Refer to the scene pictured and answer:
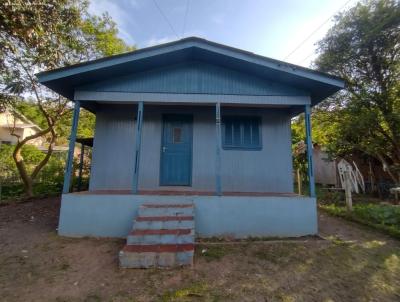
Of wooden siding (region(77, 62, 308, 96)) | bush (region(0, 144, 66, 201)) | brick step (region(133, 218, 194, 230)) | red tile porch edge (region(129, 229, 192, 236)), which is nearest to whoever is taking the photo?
red tile porch edge (region(129, 229, 192, 236))

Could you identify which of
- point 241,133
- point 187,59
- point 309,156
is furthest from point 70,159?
point 309,156

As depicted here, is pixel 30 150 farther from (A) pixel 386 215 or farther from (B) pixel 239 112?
(A) pixel 386 215

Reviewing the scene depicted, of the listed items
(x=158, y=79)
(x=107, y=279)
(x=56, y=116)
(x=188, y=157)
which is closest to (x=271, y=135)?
(x=188, y=157)

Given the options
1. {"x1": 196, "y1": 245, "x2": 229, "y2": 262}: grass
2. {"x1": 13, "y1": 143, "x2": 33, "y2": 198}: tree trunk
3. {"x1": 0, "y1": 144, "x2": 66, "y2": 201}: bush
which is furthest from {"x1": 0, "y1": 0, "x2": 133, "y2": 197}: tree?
{"x1": 196, "y1": 245, "x2": 229, "y2": 262}: grass

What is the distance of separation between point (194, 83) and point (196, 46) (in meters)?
0.79

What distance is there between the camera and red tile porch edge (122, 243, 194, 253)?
3.52m

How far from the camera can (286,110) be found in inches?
260

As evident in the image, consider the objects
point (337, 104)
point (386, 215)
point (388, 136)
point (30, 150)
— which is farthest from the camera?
point (30, 150)

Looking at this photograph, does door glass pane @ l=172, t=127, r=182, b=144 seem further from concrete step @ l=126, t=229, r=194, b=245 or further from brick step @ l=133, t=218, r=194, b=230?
concrete step @ l=126, t=229, r=194, b=245

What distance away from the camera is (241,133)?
6551 millimetres

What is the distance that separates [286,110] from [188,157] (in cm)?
305

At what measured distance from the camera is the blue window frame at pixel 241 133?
648 centimetres

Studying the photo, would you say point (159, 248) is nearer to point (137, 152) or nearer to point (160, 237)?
point (160, 237)

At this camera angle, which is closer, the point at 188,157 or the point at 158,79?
the point at 158,79
